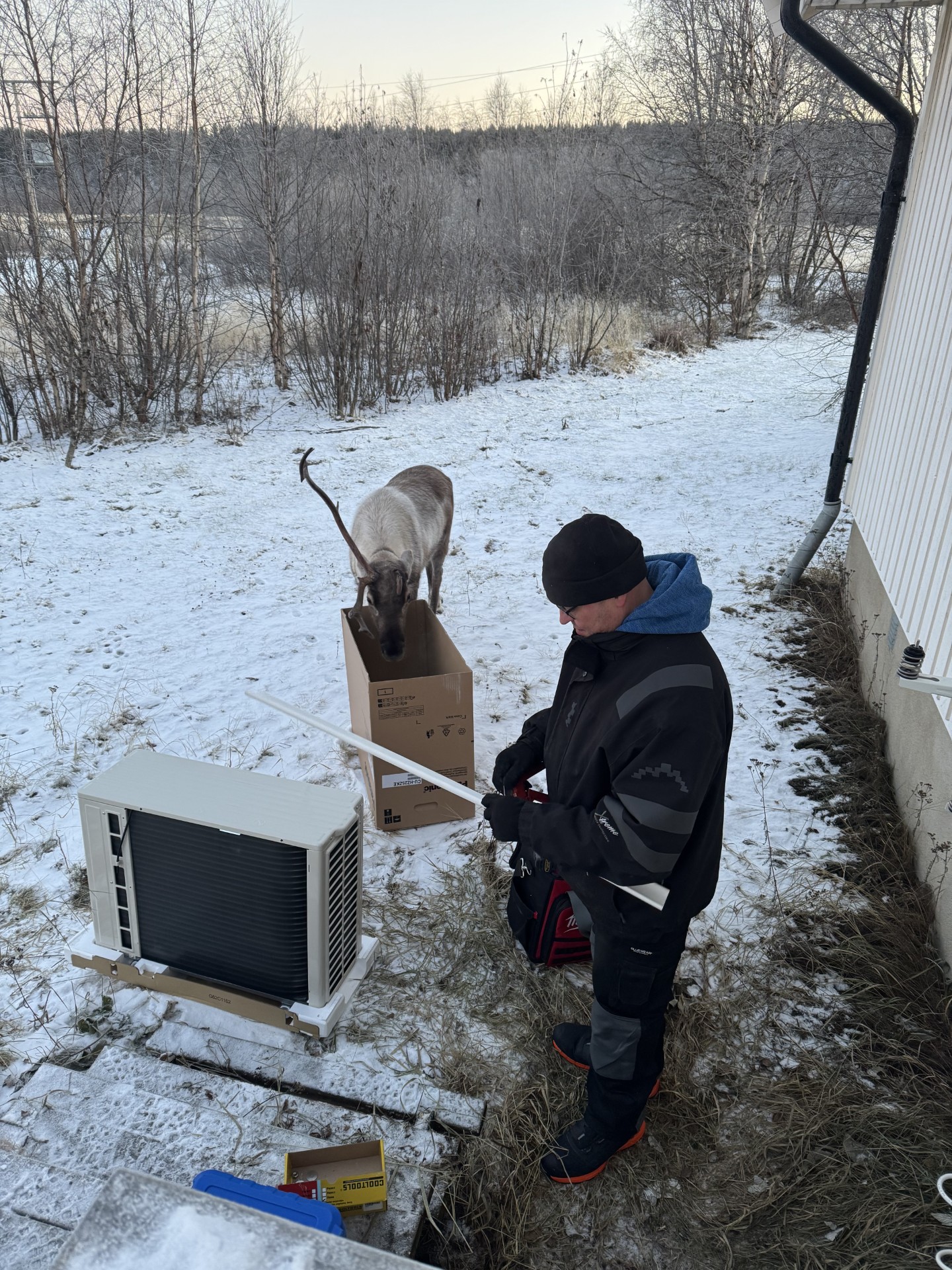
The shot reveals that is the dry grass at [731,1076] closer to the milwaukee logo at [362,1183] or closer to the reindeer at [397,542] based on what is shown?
the milwaukee logo at [362,1183]

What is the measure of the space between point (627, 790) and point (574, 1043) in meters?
1.25

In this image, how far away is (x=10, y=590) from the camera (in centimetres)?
646

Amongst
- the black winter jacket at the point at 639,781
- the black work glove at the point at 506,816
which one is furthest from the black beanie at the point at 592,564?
the black work glove at the point at 506,816

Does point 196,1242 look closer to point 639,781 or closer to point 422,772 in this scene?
point 639,781

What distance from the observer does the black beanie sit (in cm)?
200

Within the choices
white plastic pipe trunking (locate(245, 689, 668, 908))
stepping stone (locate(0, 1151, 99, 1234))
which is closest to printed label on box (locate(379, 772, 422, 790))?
white plastic pipe trunking (locate(245, 689, 668, 908))

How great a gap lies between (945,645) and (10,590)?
6645 mm

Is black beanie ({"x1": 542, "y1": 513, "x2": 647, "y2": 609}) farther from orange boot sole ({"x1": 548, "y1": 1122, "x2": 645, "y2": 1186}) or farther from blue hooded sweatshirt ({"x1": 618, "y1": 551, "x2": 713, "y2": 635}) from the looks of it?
orange boot sole ({"x1": 548, "y1": 1122, "x2": 645, "y2": 1186})

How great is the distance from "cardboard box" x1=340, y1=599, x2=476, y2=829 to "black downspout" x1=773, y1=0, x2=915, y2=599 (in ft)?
11.4

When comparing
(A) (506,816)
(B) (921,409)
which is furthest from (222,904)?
(B) (921,409)

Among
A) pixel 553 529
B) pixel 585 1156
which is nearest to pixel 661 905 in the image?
pixel 585 1156

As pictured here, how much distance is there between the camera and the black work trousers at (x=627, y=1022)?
2113mm

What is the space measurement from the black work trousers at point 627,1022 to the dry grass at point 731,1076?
10.6 inches

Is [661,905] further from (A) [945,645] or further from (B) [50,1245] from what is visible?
(A) [945,645]
